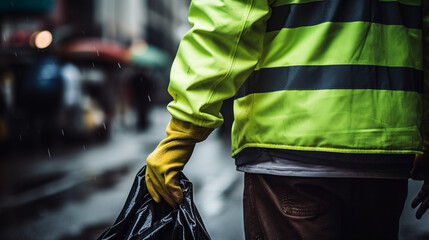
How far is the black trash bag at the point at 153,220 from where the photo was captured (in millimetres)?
1533

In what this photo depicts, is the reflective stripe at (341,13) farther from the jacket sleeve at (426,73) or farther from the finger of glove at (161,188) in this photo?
the finger of glove at (161,188)

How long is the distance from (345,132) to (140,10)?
29155mm

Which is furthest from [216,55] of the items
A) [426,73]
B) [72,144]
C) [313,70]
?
[72,144]

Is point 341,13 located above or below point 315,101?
above

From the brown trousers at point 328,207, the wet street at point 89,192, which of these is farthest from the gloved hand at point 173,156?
the wet street at point 89,192

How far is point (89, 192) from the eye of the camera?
595cm

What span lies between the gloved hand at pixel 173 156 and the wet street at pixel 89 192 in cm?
247

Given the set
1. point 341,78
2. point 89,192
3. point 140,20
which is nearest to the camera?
point 341,78

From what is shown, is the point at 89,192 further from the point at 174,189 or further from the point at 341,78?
the point at 341,78

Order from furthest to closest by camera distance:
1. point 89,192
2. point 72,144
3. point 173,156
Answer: point 72,144, point 89,192, point 173,156

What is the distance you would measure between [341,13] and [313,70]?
0.69 feet

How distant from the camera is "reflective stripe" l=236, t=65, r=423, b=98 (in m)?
1.38

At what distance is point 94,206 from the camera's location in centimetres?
518

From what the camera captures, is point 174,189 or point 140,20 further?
point 140,20
